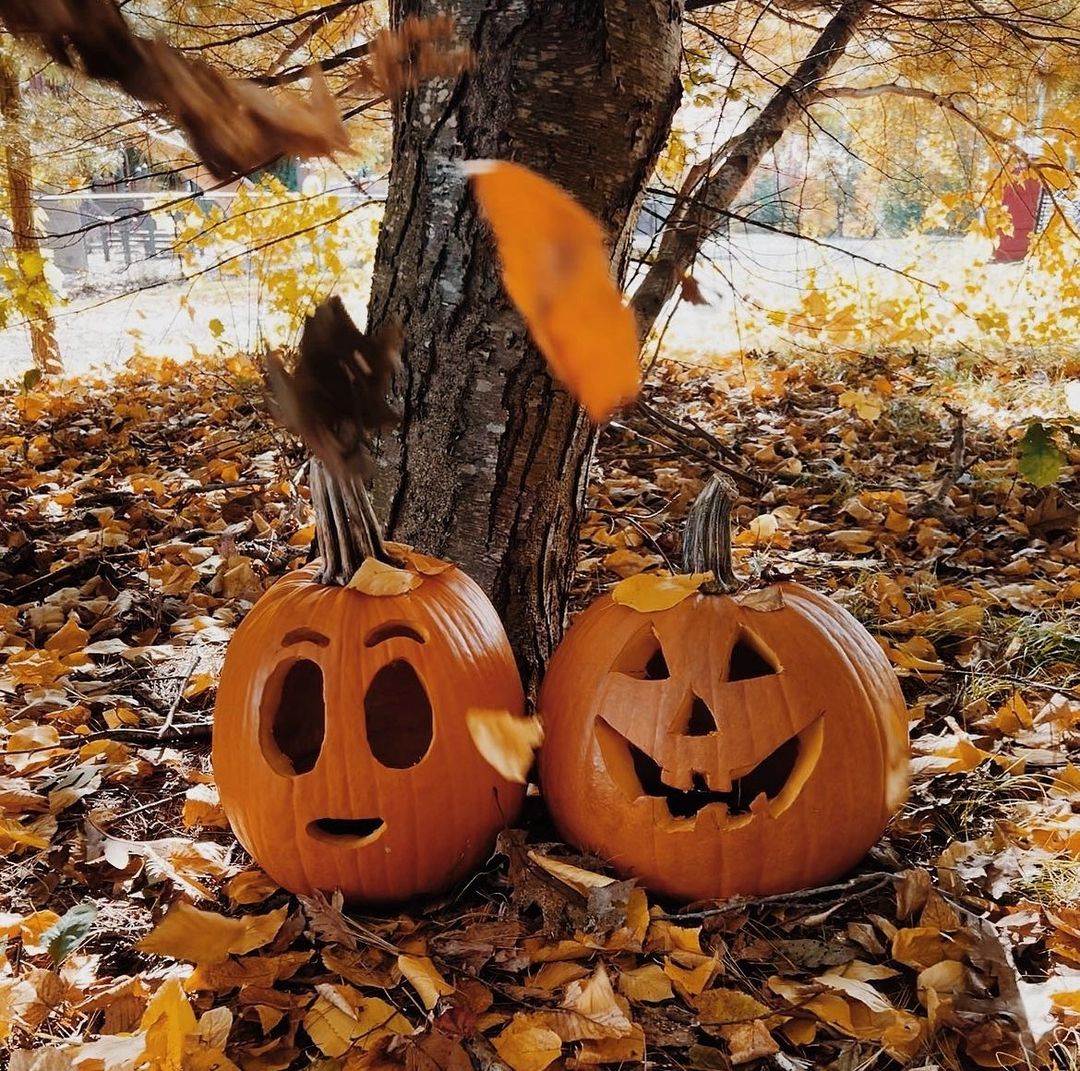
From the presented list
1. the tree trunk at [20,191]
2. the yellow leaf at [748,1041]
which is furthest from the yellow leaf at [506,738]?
the tree trunk at [20,191]

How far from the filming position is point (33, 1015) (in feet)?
3.64

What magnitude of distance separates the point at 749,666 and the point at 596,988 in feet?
1.71

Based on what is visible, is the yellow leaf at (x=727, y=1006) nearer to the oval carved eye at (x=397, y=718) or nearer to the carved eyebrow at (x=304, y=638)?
the oval carved eye at (x=397, y=718)

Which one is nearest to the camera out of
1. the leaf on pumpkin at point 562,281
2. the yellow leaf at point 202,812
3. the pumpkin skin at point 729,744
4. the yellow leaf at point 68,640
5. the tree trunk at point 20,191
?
the leaf on pumpkin at point 562,281

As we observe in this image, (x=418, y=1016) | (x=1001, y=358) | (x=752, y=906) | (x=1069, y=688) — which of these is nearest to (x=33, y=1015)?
(x=418, y=1016)

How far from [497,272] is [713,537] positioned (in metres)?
0.53

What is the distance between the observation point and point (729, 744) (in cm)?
124

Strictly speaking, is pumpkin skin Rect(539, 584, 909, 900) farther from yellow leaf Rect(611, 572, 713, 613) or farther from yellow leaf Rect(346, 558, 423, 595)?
yellow leaf Rect(346, 558, 423, 595)

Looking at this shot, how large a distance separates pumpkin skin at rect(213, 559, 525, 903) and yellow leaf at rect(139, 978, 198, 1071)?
0.82ft

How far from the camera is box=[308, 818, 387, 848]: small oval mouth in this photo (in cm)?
128

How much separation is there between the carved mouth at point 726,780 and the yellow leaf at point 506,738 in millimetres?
144

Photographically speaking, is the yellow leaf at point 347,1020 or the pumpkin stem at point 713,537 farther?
the pumpkin stem at point 713,537

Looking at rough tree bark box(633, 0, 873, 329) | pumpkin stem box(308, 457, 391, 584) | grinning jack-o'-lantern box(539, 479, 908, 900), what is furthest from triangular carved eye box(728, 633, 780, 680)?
rough tree bark box(633, 0, 873, 329)

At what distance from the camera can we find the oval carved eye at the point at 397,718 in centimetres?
142
